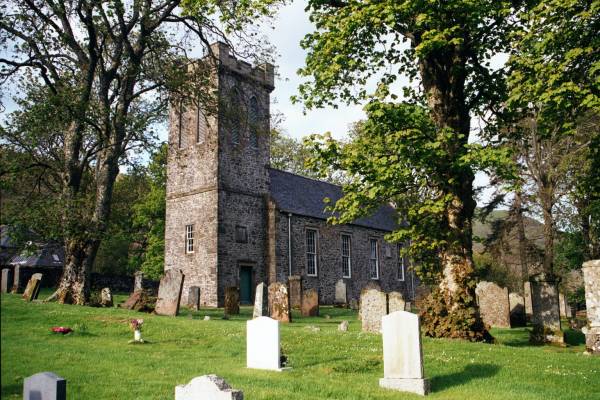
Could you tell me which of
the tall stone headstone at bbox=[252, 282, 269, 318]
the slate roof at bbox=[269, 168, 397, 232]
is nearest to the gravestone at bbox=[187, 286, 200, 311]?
the tall stone headstone at bbox=[252, 282, 269, 318]

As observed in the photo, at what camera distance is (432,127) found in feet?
42.0

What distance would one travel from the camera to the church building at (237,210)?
91.9ft

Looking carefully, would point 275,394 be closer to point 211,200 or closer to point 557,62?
point 557,62

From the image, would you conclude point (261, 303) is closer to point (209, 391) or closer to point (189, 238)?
point (189, 238)

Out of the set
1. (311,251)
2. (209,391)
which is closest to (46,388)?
(209,391)

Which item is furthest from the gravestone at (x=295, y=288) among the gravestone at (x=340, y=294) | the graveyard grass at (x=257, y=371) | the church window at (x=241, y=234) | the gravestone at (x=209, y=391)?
the gravestone at (x=209, y=391)

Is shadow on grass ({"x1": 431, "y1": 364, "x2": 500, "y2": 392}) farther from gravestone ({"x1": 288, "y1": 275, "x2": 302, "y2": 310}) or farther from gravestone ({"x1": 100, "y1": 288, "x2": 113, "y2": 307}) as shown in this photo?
gravestone ({"x1": 288, "y1": 275, "x2": 302, "y2": 310})

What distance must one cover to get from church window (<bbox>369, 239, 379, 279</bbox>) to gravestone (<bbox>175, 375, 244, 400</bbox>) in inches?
1332

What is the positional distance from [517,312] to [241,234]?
14.7m

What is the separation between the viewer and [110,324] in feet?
44.1

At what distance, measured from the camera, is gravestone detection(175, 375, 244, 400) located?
15.0ft

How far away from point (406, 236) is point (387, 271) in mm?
26376

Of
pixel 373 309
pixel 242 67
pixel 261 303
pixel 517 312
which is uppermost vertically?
pixel 242 67

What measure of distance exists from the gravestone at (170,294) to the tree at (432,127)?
275 inches
